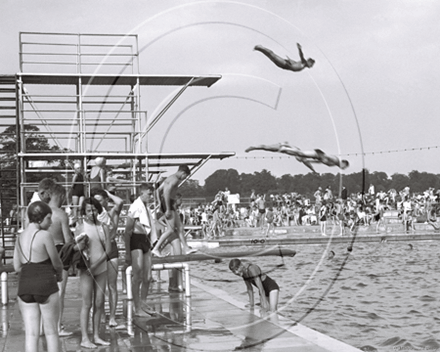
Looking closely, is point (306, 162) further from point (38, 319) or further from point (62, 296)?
point (62, 296)

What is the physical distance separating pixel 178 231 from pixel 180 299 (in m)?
1.40

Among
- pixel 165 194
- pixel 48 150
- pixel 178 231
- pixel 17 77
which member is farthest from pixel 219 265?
pixel 165 194

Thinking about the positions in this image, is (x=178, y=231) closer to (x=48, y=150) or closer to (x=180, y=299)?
(x=180, y=299)

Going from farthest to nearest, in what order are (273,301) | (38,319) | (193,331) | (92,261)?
(273,301)
(193,331)
(92,261)
(38,319)

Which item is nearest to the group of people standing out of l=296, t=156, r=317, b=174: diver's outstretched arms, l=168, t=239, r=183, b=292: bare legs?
l=168, t=239, r=183, b=292: bare legs

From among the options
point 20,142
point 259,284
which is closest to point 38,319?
point 259,284

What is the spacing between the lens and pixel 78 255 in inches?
342

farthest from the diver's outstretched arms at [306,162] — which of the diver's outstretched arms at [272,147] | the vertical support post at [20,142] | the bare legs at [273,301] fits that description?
the vertical support post at [20,142]

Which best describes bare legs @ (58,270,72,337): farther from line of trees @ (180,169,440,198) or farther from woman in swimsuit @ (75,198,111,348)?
line of trees @ (180,169,440,198)

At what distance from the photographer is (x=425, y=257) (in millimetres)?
29266

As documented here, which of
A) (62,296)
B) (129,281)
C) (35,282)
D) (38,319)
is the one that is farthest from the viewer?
(129,281)

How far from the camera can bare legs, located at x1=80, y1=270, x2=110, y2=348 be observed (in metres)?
8.91

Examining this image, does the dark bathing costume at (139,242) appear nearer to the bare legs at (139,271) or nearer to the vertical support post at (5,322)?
the bare legs at (139,271)

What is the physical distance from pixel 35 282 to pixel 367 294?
13686 mm
